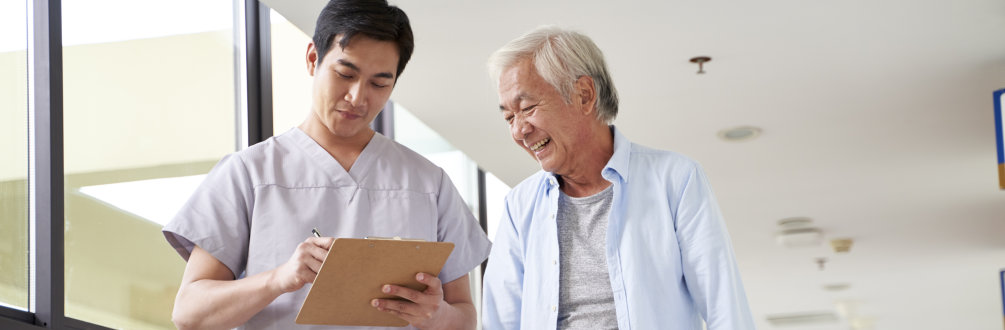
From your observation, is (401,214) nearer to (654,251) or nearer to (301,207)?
(301,207)

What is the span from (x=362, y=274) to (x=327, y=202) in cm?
34

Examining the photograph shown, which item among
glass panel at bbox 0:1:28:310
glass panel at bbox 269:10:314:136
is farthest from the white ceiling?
glass panel at bbox 0:1:28:310

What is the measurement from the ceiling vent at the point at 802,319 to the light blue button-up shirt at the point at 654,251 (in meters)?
11.9

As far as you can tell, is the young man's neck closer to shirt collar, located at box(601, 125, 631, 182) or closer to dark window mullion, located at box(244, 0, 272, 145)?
shirt collar, located at box(601, 125, 631, 182)

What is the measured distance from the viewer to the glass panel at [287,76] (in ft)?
12.7

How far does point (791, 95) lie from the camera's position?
4844 mm

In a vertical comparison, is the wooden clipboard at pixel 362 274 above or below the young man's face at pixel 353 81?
below

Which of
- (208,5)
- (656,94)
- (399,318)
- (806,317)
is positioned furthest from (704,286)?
(806,317)

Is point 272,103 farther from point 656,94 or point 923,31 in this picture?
point 923,31

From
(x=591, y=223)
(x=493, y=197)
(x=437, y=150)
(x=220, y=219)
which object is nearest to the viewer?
(x=220, y=219)

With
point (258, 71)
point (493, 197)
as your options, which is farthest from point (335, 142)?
point (493, 197)

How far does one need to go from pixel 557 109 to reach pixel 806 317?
12.7m

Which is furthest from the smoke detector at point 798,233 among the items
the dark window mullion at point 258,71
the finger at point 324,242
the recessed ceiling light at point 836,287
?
the finger at point 324,242

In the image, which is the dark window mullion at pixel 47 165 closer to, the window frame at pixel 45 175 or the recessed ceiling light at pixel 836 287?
the window frame at pixel 45 175
